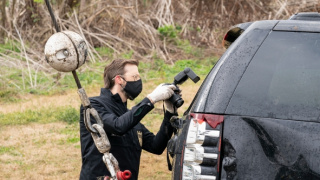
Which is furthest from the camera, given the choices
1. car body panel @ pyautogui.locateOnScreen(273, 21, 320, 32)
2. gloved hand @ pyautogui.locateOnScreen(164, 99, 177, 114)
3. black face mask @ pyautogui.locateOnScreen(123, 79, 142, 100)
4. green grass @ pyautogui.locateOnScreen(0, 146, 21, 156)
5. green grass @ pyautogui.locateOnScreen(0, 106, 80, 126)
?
green grass @ pyautogui.locateOnScreen(0, 106, 80, 126)

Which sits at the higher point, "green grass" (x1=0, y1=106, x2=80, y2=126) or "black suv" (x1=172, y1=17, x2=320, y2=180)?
"black suv" (x1=172, y1=17, x2=320, y2=180)

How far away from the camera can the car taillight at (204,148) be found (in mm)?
2686

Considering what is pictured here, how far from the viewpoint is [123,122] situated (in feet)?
12.4

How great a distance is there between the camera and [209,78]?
287cm

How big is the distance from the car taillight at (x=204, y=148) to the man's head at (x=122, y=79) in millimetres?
Answer: 1490

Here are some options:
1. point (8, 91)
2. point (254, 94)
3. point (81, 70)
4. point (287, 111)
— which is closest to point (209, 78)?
point (254, 94)

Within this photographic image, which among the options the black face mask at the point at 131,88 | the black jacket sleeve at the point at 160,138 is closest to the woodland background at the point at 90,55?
the black jacket sleeve at the point at 160,138

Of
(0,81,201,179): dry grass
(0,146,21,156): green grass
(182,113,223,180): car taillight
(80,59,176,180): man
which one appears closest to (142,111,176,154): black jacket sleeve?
(80,59,176,180): man

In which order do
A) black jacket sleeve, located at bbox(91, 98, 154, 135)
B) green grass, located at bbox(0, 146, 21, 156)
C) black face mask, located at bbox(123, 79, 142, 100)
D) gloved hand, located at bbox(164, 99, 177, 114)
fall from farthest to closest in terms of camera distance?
green grass, located at bbox(0, 146, 21, 156) < black face mask, located at bbox(123, 79, 142, 100) < gloved hand, located at bbox(164, 99, 177, 114) < black jacket sleeve, located at bbox(91, 98, 154, 135)

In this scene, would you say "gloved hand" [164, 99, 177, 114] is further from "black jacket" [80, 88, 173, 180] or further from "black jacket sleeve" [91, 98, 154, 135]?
"black jacket sleeve" [91, 98, 154, 135]

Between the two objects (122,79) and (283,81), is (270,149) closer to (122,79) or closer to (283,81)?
(283,81)

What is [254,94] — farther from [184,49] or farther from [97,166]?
[184,49]

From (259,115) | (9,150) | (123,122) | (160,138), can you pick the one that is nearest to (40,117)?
(9,150)

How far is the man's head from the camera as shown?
4.18 meters
